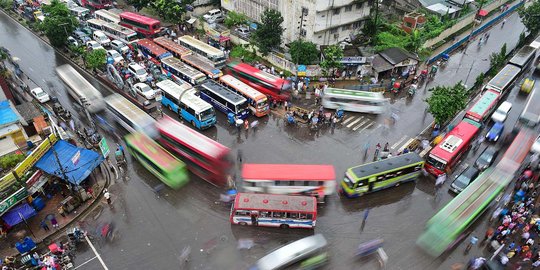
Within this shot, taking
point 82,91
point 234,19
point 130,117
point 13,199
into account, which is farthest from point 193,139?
point 234,19

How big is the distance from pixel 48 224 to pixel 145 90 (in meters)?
18.8

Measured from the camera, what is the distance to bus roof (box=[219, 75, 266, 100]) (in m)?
37.0

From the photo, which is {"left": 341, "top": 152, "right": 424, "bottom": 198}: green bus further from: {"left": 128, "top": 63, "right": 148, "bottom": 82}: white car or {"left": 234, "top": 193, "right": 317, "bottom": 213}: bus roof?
{"left": 128, "top": 63, "right": 148, "bottom": 82}: white car

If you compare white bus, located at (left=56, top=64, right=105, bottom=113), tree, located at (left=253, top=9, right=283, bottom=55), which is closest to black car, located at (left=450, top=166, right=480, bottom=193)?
tree, located at (left=253, top=9, right=283, bottom=55)

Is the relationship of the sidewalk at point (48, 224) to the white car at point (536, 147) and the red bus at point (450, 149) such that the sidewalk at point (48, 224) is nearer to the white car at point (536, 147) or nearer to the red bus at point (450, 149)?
the red bus at point (450, 149)

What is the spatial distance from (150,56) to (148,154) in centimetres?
2288

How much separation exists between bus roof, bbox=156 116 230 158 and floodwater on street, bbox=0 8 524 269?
3.42 meters

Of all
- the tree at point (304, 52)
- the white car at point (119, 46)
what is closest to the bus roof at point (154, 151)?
the tree at point (304, 52)

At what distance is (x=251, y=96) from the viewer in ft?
121

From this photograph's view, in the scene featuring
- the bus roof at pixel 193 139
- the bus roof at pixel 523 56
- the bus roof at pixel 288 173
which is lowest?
the bus roof at pixel 288 173

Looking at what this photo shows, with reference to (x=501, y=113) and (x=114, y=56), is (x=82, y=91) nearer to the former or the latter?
(x=114, y=56)

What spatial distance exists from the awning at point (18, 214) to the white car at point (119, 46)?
29.1 metres

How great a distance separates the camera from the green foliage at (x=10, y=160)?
2566 centimetres

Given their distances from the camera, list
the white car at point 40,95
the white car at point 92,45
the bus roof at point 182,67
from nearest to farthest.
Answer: the white car at point 40,95, the bus roof at point 182,67, the white car at point 92,45
